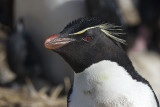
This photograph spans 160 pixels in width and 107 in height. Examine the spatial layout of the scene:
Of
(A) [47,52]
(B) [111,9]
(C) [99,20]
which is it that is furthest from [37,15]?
(C) [99,20]

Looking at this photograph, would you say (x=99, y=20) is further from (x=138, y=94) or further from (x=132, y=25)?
(x=132, y=25)

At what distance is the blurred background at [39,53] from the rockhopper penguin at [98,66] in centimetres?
155

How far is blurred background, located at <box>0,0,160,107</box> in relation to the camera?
3620 mm

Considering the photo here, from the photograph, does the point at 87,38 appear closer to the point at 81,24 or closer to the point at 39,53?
Answer: the point at 81,24

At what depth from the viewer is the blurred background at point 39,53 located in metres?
3.62

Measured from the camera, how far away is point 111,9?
370cm

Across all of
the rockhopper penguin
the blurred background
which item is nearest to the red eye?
the rockhopper penguin

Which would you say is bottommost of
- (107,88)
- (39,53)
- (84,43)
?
(39,53)

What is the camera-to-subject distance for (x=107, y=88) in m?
1.73

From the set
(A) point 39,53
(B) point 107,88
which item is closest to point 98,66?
(B) point 107,88

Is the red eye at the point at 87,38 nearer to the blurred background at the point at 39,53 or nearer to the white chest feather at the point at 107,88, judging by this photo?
the white chest feather at the point at 107,88

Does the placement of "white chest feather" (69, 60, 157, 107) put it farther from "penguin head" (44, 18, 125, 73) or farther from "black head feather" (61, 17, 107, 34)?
"black head feather" (61, 17, 107, 34)

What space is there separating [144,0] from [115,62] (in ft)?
10.5

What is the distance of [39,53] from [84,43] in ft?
7.49
